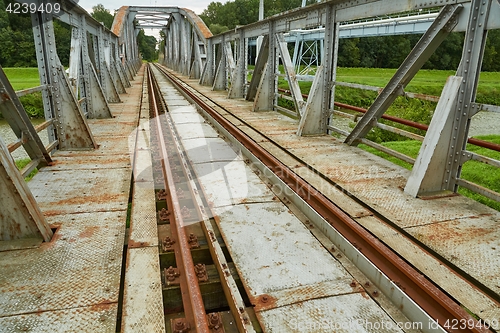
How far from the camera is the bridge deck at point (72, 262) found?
8.01ft

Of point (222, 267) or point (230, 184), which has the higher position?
point (230, 184)

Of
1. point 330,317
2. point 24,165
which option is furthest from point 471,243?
point 24,165

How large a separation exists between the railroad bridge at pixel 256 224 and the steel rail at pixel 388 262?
0.6 inches

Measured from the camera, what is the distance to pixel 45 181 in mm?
→ 4762

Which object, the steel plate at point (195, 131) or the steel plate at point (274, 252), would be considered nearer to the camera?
the steel plate at point (274, 252)

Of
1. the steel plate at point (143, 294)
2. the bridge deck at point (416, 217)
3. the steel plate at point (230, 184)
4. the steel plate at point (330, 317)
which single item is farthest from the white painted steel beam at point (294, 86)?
the steel plate at point (330, 317)

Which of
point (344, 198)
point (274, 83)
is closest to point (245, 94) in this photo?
point (274, 83)

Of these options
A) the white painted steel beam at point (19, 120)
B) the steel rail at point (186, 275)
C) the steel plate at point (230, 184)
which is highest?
the white painted steel beam at point (19, 120)

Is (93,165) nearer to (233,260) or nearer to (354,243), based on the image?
(233,260)

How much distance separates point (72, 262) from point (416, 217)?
11.0 feet

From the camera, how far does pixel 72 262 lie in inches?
120

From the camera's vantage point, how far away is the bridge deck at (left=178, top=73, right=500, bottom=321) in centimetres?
290

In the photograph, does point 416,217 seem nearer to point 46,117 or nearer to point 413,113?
point 46,117

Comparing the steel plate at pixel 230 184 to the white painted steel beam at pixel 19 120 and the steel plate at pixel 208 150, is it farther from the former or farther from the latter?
the white painted steel beam at pixel 19 120
